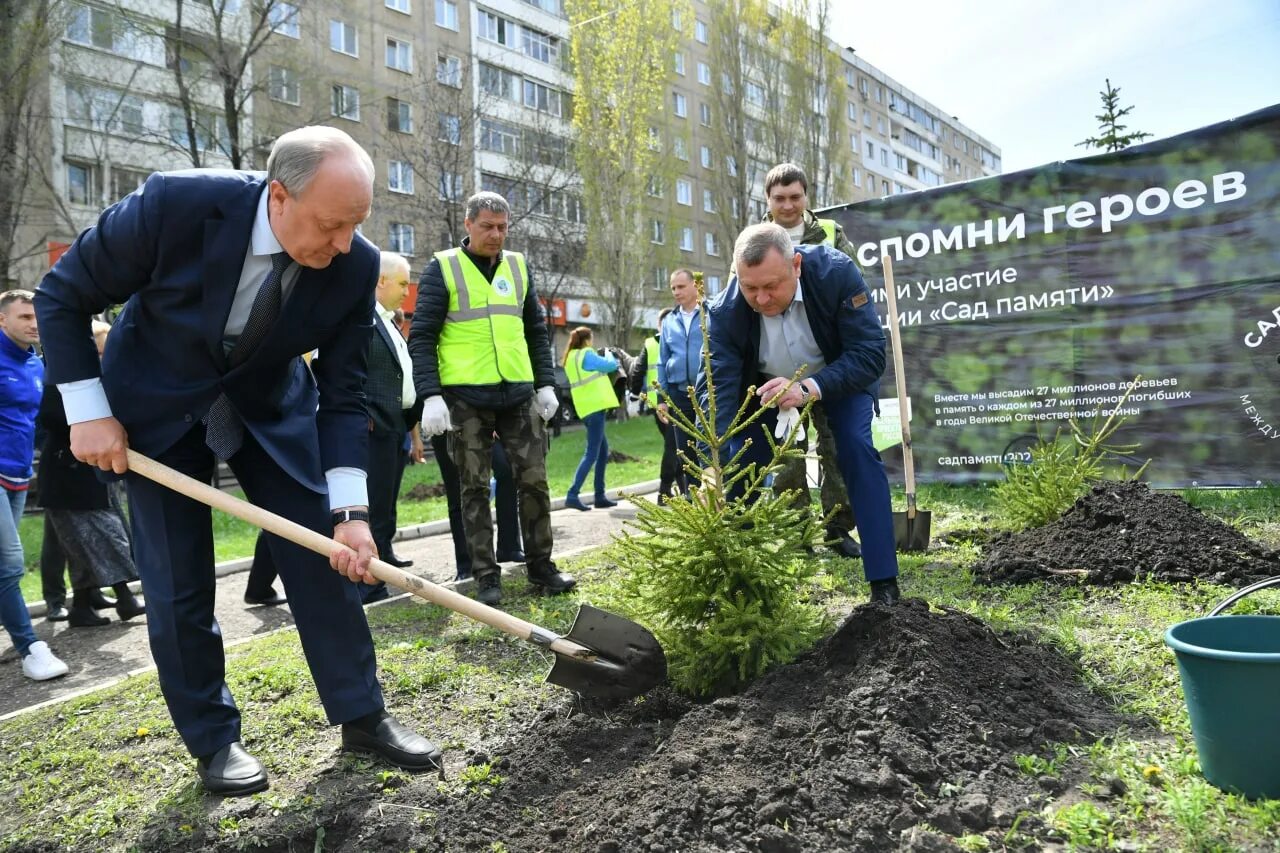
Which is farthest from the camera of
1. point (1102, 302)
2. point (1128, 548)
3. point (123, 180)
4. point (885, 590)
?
point (123, 180)

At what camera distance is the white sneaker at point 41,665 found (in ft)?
15.1

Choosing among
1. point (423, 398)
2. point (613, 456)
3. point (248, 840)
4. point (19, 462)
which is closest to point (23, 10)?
point (613, 456)

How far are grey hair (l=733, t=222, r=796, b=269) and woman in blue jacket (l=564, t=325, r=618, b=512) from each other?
6.13 m

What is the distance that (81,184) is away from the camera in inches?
920

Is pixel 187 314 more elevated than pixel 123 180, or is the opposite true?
pixel 123 180

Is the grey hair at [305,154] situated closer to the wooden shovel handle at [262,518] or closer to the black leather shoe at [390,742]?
the wooden shovel handle at [262,518]

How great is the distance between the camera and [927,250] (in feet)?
26.8

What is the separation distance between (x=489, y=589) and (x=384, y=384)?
4.87 feet

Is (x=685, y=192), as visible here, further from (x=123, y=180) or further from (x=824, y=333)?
(x=824, y=333)

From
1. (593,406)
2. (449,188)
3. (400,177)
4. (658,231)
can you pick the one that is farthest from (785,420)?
(658,231)

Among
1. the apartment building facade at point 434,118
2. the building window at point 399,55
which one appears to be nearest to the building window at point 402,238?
the apartment building facade at point 434,118

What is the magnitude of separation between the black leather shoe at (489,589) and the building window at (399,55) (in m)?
30.0

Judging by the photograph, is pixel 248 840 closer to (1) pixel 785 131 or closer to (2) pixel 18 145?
(2) pixel 18 145

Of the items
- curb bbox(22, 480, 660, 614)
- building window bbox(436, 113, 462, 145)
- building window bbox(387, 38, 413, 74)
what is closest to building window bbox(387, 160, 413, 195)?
building window bbox(387, 38, 413, 74)
